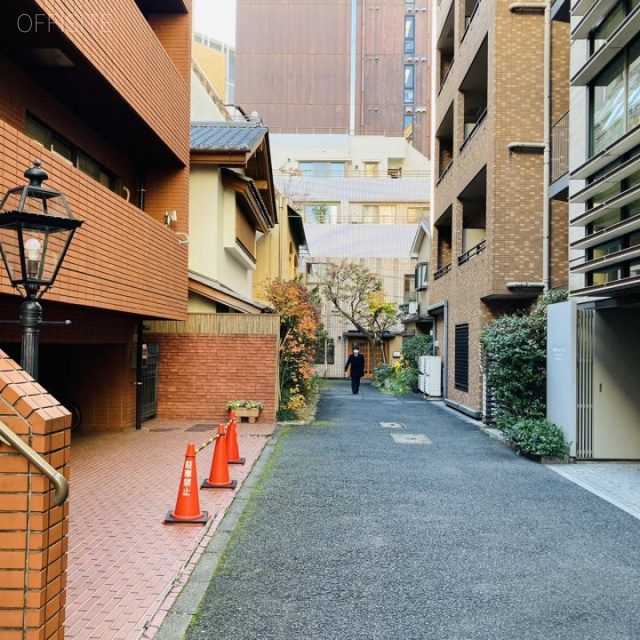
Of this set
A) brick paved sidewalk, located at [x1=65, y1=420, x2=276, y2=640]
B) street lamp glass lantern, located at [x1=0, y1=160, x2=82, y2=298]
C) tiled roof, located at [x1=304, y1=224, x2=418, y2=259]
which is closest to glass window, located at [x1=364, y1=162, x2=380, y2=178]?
tiled roof, located at [x1=304, y1=224, x2=418, y2=259]

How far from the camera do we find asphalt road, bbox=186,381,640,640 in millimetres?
4176

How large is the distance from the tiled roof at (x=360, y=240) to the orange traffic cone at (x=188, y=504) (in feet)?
100

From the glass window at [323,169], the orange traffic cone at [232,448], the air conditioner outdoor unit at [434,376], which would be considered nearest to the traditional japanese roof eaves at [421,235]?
the air conditioner outdoor unit at [434,376]

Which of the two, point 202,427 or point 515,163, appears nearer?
point 202,427

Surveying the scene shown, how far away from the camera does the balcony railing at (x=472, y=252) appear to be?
→ 620 inches

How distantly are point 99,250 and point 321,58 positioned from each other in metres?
48.6

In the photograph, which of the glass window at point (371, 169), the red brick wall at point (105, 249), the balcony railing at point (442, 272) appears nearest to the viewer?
the red brick wall at point (105, 249)

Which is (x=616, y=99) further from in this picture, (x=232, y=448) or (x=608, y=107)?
(x=232, y=448)

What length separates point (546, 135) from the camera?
13.7 meters

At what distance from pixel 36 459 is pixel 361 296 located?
29.1 metres

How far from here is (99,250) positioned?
8.12 m

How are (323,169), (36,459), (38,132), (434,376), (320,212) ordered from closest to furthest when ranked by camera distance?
(36,459), (38,132), (434,376), (320,212), (323,169)

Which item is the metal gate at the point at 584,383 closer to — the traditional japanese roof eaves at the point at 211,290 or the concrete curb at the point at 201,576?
the concrete curb at the point at 201,576

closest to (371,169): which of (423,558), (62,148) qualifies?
(62,148)
